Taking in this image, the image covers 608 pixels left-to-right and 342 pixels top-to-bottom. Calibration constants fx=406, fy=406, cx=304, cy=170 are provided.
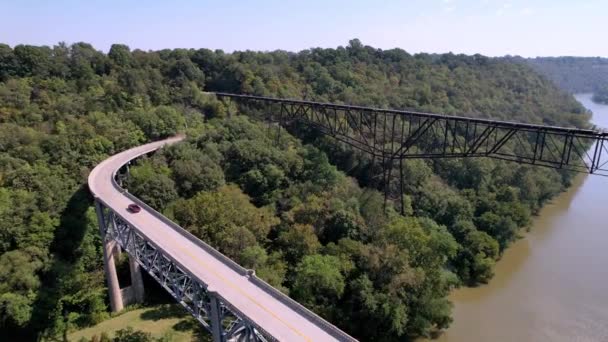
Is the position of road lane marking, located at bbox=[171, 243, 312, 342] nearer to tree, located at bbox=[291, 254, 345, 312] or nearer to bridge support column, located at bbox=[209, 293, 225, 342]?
bridge support column, located at bbox=[209, 293, 225, 342]

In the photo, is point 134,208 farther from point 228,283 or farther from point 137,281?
point 228,283

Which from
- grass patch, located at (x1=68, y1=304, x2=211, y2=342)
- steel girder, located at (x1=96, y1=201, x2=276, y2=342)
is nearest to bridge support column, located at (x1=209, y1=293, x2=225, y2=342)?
steel girder, located at (x1=96, y1=201, x2=276, y2=342)

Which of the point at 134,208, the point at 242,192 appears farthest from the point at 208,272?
the point at 242,192

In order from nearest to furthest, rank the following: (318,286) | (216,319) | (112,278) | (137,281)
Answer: (216,319) < (318,286) < (112,278) < (137,281)

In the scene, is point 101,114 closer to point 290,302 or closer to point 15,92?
point 15,92

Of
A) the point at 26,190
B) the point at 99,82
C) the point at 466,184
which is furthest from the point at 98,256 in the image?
the point at 466,184

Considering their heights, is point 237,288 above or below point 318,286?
above
